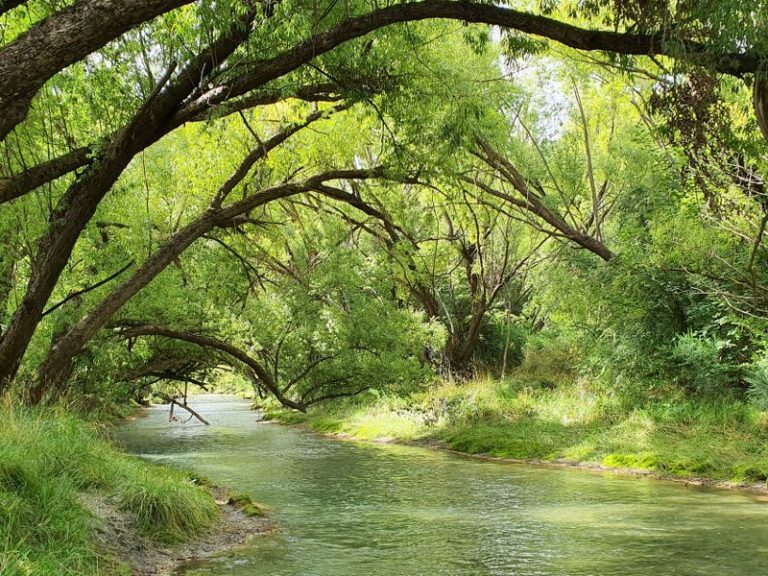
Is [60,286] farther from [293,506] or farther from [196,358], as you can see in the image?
[293,506]

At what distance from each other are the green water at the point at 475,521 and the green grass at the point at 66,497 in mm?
924

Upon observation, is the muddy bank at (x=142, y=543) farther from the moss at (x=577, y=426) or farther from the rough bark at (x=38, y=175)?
the moss at (x=577, y=426)

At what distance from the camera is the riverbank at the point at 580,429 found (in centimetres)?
1345

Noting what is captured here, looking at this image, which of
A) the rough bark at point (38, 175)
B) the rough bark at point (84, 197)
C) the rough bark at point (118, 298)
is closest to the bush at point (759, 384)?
the rough bark at point (118, 298)

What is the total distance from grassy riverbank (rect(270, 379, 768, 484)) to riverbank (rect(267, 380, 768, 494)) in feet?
0.07

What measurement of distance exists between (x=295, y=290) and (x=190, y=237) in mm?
9648

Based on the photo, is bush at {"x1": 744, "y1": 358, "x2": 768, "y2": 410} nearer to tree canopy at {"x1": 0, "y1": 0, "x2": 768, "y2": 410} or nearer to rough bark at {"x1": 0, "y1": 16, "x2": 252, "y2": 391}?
tree canopy at {"x1": 0, "y1": 0, "x2": 768, "y2": 410}

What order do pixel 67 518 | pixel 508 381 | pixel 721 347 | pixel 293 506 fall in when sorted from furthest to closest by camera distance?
pixel 508 381
pixel 721 347
pixel 293 506
pixel 67 518

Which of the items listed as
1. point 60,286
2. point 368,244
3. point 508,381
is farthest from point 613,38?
point 368,244

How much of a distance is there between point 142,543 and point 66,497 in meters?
1.21

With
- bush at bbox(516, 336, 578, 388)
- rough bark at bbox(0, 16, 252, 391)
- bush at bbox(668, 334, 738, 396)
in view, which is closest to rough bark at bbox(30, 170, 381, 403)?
rough bark at bbox(0, 16, 252, 391)

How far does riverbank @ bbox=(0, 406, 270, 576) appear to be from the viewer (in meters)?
5.68

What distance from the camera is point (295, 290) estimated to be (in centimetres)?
1914

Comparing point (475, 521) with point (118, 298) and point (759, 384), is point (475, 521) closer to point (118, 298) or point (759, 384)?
point (118, 298)
